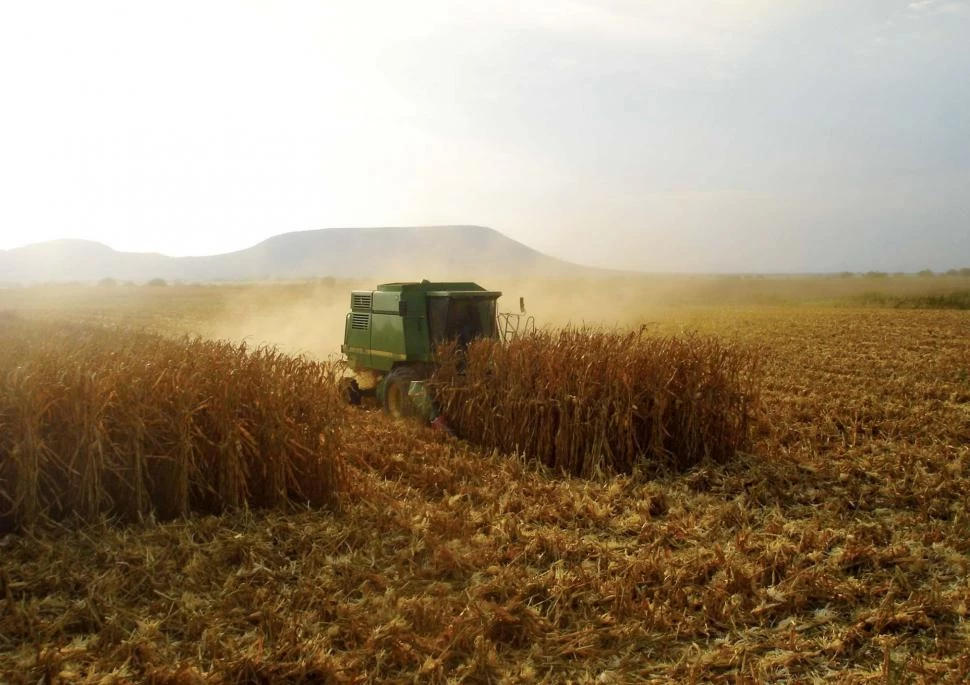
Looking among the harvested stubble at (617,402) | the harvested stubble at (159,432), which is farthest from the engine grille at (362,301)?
the harvested stubble at (159,432)

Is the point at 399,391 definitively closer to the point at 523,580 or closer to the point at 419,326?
the point at 419,326

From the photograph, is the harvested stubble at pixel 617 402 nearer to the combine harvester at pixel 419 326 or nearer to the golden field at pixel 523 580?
the golden field at pixel 523 580

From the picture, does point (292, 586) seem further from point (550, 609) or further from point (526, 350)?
point (526, 350)

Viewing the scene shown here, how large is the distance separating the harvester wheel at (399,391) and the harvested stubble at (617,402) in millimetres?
1622

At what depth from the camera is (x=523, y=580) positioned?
5.06 m

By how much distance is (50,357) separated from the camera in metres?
6.01

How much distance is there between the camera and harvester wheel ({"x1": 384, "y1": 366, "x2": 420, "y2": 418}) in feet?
34.3

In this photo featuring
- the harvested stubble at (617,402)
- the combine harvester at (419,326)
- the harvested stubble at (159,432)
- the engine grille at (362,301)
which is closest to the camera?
the harvested stubble at (159,432)

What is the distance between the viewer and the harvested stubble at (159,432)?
550 cm

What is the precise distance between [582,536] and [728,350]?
368 centimetres

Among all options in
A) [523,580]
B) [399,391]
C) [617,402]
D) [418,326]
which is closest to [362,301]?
[418,326]

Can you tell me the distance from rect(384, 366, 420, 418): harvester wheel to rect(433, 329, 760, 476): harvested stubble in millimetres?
1622

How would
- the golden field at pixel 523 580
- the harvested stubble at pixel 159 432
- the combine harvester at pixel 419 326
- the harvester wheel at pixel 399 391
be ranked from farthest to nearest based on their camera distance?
the combine harvester at pixel 419 326 → the harvester wheel at pixel 399 391 → the harvested stubble at pixel 159 432 → the golden field at pixel 523 580

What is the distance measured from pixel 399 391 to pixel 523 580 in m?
6.03
